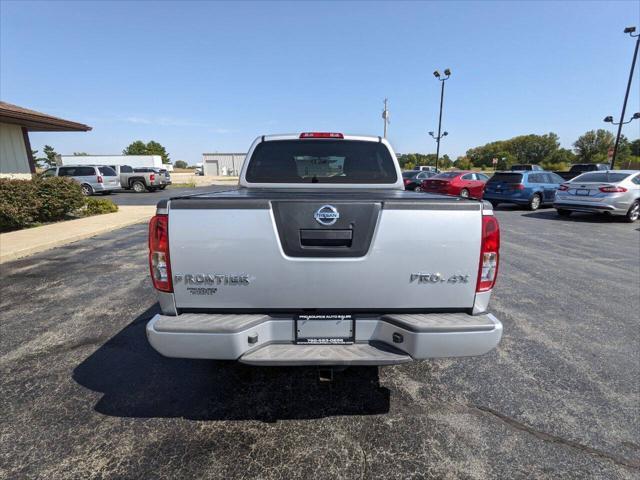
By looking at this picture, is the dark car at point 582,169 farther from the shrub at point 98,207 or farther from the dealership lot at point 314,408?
the shrub at point 98,207

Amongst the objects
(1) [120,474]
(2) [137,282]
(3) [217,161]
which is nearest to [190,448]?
(1) [120,474]

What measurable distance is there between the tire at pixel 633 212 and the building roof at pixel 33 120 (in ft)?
69.2

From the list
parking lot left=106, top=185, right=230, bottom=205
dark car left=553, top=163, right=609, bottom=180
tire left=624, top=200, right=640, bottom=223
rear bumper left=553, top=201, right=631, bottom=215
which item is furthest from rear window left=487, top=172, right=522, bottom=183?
parking lot left=106, top=185, right=230, bottom=205

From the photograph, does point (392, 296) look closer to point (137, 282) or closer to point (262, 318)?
point (262, 318)

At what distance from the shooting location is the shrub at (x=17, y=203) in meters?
8.57

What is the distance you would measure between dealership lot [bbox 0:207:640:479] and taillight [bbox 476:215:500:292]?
1.08m

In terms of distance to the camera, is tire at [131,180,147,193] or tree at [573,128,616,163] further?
tree at [573,128,616,163]

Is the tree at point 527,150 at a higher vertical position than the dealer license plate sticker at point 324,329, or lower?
higher

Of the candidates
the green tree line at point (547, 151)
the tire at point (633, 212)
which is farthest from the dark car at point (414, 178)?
the green tree line at point (547, 151)

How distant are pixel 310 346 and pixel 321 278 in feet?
1.51

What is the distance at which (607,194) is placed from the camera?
1078 cm

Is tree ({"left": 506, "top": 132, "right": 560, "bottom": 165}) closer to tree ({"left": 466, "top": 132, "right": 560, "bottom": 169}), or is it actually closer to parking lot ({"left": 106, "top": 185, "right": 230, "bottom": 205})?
tree ({"left": 466, "top": 132, "right": 560, "bottom": 169})

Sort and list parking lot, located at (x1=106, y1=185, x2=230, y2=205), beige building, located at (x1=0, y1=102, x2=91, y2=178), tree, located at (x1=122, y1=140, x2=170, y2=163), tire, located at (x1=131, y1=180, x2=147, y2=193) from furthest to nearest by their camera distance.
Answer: tree, located at (x1=122, y1=140, x2=170, y2=163), tire, located at (x1=131, y1=180, x2=147, y2=193), parking lot, located at (x1=106, y1=185, x2=230, y2=205), beige building, located at (x1=0, y1=102, x2=91, y2=178)

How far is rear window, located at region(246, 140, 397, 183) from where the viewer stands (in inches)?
145
